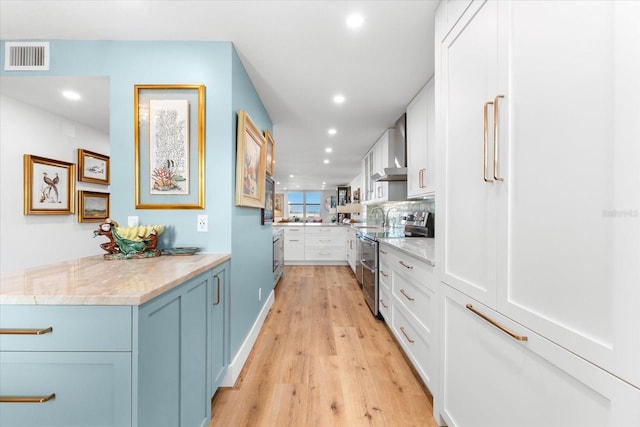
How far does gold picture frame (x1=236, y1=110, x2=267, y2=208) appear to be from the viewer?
6.30 feet

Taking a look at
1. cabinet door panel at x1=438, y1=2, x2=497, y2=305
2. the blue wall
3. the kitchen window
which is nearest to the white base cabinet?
cabinet door panel at x1=438, y1=2, x2=497, y2=305

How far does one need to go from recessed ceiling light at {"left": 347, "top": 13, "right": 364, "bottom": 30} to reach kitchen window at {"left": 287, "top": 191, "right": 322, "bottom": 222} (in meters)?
11.6

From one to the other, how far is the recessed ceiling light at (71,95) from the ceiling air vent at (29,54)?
0.77ft

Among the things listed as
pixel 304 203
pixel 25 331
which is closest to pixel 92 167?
pixel 25 331

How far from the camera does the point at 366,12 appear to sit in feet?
5.19

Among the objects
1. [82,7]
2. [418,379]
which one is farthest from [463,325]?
[82,7]

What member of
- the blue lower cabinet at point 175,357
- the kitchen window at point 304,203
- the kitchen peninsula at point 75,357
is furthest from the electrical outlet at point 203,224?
the kitchen window at point 304,203

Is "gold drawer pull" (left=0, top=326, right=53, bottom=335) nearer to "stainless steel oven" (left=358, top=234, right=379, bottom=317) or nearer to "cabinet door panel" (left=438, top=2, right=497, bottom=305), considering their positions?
"cabinet door panel" (left=438, top=2, right=497, bottom=305)

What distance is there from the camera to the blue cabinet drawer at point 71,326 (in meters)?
0.84

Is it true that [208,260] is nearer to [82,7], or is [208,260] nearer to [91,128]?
[82,7]

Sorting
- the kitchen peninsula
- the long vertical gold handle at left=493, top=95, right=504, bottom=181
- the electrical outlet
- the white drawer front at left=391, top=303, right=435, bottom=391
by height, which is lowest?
the white drawer front at left=391, top=303, right=435, bottom=391

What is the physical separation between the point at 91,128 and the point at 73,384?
10.4 feet

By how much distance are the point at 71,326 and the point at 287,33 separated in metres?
1.91

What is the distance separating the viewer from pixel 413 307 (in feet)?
6.32
